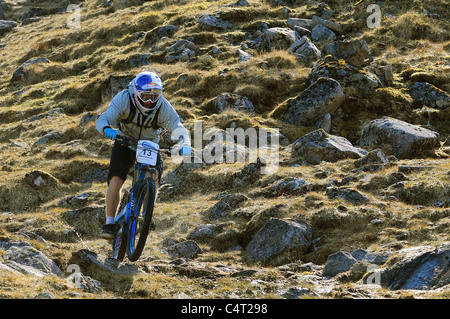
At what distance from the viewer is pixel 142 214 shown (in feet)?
28.4

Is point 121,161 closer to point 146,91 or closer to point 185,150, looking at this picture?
point 185,150

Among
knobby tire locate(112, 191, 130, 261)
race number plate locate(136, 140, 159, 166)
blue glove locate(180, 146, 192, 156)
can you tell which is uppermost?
race number plate locate(136, 140, 159, 166)

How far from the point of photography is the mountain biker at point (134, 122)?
9.20m

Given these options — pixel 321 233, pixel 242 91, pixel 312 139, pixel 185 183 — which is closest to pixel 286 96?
pixel 242 91

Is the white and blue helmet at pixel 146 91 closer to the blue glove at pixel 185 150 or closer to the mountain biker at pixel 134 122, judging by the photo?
the mountain biker at pixel 134 122

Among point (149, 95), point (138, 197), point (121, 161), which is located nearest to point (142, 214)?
point (138, 197)

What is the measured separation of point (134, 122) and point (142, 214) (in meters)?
1.74

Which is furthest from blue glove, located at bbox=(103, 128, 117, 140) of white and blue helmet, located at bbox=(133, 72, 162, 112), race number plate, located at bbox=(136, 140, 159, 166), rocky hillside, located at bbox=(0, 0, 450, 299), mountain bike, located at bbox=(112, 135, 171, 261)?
rocky hillside, located at bbox=(0, 0, 450, 299)

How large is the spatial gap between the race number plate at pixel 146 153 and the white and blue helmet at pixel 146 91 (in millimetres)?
689

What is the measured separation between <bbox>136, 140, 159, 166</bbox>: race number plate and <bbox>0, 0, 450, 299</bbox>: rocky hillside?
1750mm

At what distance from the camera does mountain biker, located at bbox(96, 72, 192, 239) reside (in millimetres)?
9203

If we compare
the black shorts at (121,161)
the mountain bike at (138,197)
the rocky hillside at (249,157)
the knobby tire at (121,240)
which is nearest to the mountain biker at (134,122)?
the black shorts at (121,161)

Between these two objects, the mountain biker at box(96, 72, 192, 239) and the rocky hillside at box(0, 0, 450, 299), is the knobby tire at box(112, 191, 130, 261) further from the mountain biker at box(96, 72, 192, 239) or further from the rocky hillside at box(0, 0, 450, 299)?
the rocky hillside at box(0, 0, 450, 299)

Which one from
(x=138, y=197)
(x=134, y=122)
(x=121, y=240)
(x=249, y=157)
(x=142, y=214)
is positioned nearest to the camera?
(x=142, y=214)
